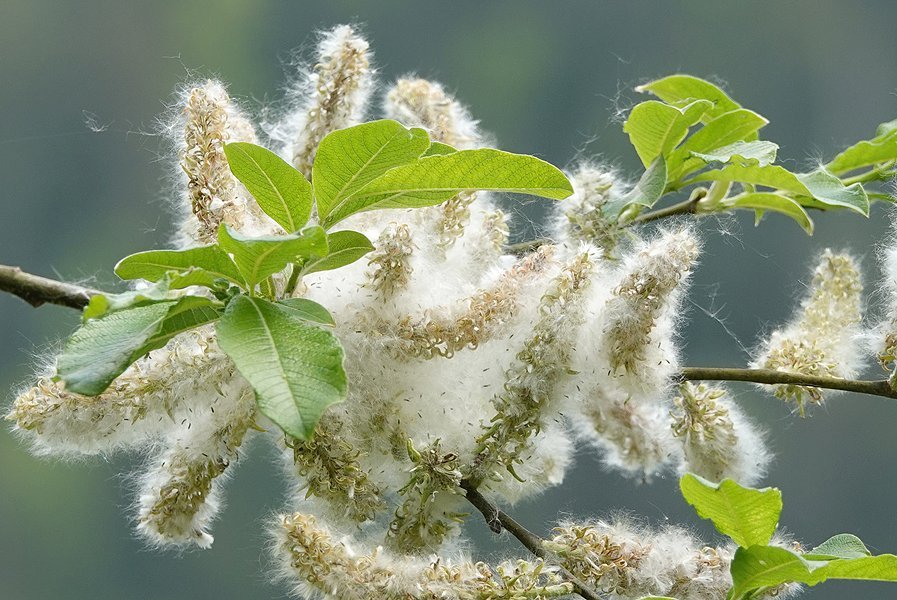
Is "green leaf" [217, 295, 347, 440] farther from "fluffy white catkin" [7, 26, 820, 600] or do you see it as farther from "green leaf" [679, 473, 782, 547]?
"green leaf" [679, 473, 782, 547]

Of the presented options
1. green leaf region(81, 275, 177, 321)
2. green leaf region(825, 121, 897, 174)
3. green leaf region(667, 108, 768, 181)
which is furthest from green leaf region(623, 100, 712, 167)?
green leaf region(81, 275, 177, 321)

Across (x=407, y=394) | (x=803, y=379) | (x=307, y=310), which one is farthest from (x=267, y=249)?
(x=803, y=379)

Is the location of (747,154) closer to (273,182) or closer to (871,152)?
(871,152)

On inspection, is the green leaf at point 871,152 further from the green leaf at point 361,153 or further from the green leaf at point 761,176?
the green leaf at point 361,153

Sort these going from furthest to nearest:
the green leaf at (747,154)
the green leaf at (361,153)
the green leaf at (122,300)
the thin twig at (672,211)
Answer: the thin twig at (672,211) < the green leaf at (747,154) < the green leaf at (361,153) < the green leaf at (122,300)

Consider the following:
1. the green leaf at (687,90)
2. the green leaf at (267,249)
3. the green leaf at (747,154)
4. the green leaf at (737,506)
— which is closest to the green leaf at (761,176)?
the green leaf at (747,154)

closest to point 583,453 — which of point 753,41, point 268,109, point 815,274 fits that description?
point 815,274
